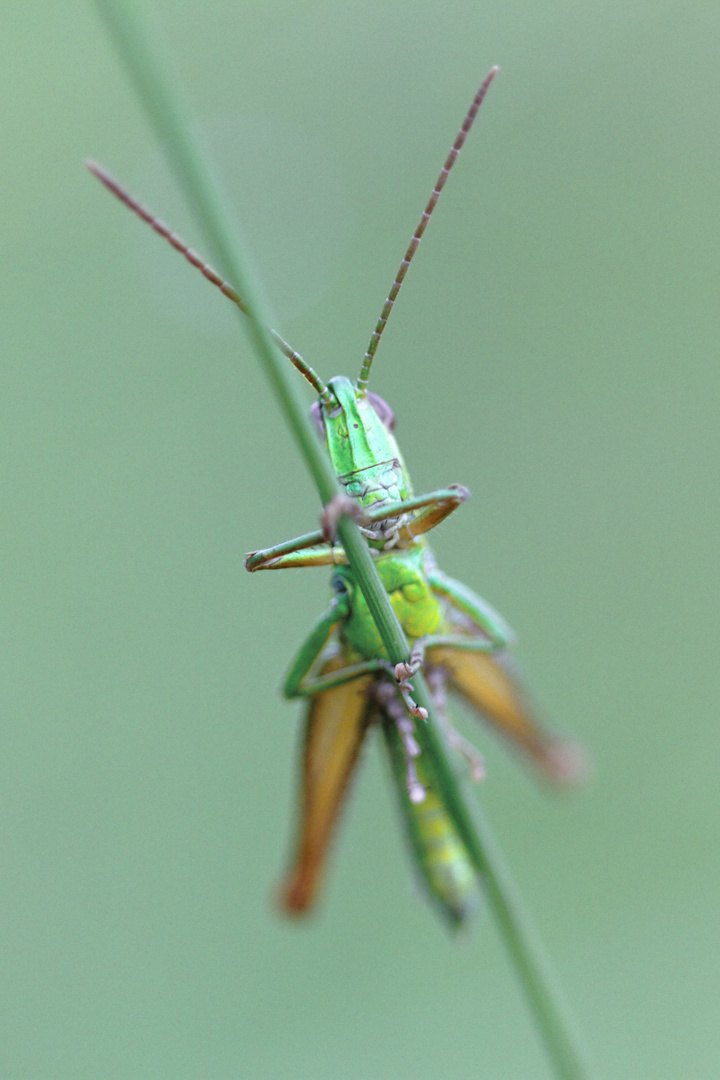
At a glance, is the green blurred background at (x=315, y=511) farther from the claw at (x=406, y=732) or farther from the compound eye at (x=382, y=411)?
the compound eye at (x=382, y=411)

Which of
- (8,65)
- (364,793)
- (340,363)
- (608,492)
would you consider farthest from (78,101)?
(364,793)

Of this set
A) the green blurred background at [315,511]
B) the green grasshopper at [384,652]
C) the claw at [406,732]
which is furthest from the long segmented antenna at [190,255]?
the green blurred background at [315,511]

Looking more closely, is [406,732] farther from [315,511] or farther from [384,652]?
[315,511]

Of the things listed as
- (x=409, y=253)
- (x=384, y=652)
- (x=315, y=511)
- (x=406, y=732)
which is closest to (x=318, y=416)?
(x=409, y=253)

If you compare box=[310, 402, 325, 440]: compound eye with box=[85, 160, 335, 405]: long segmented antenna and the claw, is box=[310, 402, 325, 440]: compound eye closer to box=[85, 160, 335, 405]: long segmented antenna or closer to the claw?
box=[85, 160, 335, 405]: long segmented antenna

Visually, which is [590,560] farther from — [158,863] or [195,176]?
[195,176]

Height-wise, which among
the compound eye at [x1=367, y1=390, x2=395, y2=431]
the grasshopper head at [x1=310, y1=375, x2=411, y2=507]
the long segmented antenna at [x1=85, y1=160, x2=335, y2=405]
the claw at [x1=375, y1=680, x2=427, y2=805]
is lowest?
the claw at [x1=375, y1=680, x2=427, y2=805]

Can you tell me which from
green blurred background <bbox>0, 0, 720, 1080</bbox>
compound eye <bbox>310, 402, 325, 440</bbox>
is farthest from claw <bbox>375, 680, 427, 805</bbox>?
green blurred background <bbox>0, 0, 720, 1080</bbox>
